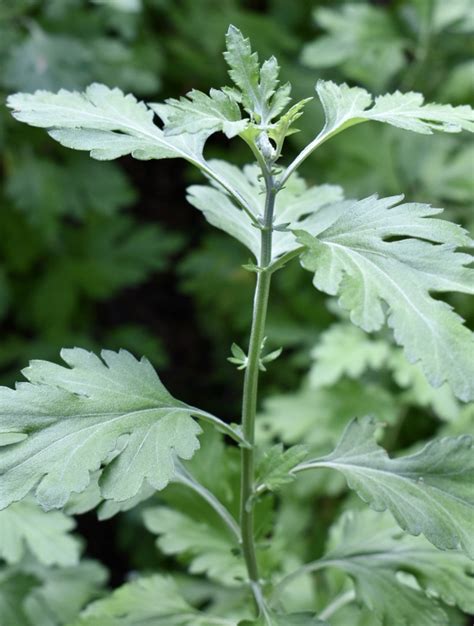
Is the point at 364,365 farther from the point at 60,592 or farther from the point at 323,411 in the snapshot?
the point at 60,592

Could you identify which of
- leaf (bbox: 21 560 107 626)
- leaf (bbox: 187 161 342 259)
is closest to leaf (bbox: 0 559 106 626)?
leaf (bbox: 21 560 107 626)

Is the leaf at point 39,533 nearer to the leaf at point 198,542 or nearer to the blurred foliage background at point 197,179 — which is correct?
the leaf at point 198,542

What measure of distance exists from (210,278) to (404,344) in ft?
5.97

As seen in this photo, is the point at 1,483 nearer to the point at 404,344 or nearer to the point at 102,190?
the point at 404,344

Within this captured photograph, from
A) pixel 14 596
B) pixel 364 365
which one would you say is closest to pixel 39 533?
pixel 14 596

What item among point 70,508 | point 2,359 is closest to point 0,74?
point 2,359

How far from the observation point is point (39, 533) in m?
1.27

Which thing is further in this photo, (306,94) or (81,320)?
(81,320)

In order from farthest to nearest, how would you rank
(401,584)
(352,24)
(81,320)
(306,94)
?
(81,320) → (306,94) → (352,24) → (401,584)

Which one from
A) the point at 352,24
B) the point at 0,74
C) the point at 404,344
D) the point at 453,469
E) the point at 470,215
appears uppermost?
the point at 352,24

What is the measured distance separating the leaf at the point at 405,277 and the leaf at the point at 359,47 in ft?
4.65

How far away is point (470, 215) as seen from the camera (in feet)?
7.17

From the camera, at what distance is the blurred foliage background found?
6.60 ft

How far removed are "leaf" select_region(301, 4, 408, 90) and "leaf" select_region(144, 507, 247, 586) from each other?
130 cm
